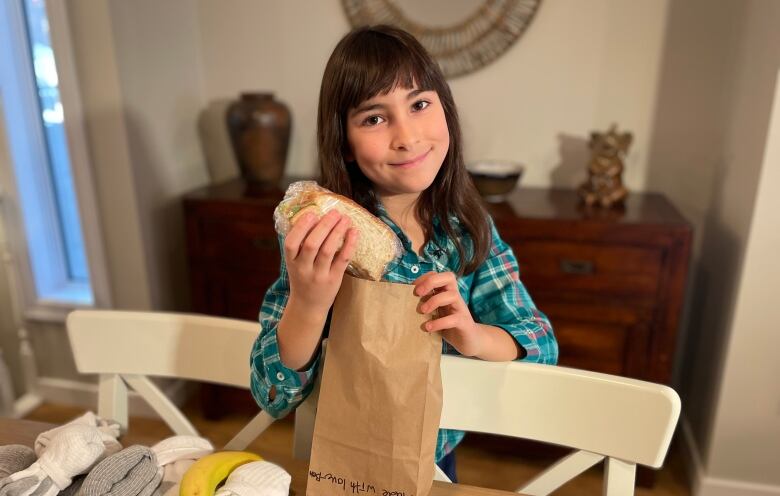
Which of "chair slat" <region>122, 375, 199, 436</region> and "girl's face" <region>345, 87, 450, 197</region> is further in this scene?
"chair slat" <region>122, 375, 199, 436</region>

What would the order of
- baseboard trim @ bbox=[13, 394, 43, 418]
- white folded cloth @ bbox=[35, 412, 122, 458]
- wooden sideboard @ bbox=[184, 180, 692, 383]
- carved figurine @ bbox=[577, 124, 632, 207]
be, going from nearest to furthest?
white folded cloth @ bbox=[35, 412, 122, 458]
wooden sideboard @ bbox=[184, 180, 692, 383]
carved figurine @ bbox=[577, 124, 632, 207]
baseboard trim @ bbox=[13, 394, 43, 418]

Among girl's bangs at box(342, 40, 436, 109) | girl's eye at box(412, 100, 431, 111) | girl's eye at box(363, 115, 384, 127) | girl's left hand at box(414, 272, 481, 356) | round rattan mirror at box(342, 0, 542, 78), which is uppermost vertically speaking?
round rattan mirror at box(342, 0, 542, 78)

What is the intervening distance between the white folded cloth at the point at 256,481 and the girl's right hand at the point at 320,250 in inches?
8.2

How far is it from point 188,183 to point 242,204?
45cm

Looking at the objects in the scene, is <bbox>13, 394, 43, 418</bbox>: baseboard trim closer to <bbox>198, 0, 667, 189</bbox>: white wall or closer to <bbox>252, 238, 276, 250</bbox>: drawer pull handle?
<bbox>252, 238, 276, 250</bbox>: drawer pull handle

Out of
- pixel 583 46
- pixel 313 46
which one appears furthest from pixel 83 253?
→ pixel 583 46

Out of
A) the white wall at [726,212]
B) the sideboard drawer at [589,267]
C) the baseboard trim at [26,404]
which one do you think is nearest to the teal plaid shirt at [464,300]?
the sideboard drawer at [589,267]

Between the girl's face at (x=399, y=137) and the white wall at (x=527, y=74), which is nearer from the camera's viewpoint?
the girl's face at (x=399, y=137)

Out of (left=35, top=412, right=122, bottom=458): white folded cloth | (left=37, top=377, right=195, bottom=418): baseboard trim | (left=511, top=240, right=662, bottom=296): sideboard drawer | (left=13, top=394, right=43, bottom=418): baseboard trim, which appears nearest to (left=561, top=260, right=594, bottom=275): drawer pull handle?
(left=511, top=240, right=662, bottom=296): sideboard drawer

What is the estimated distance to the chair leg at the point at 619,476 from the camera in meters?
0.74

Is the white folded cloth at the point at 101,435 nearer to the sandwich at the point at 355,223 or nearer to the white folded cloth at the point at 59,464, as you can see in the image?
the white folded cloth at the point at 59,464

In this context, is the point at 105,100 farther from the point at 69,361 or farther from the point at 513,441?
the point at 513,441

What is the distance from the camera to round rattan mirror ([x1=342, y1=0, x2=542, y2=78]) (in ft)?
6.04

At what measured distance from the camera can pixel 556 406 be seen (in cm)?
75
